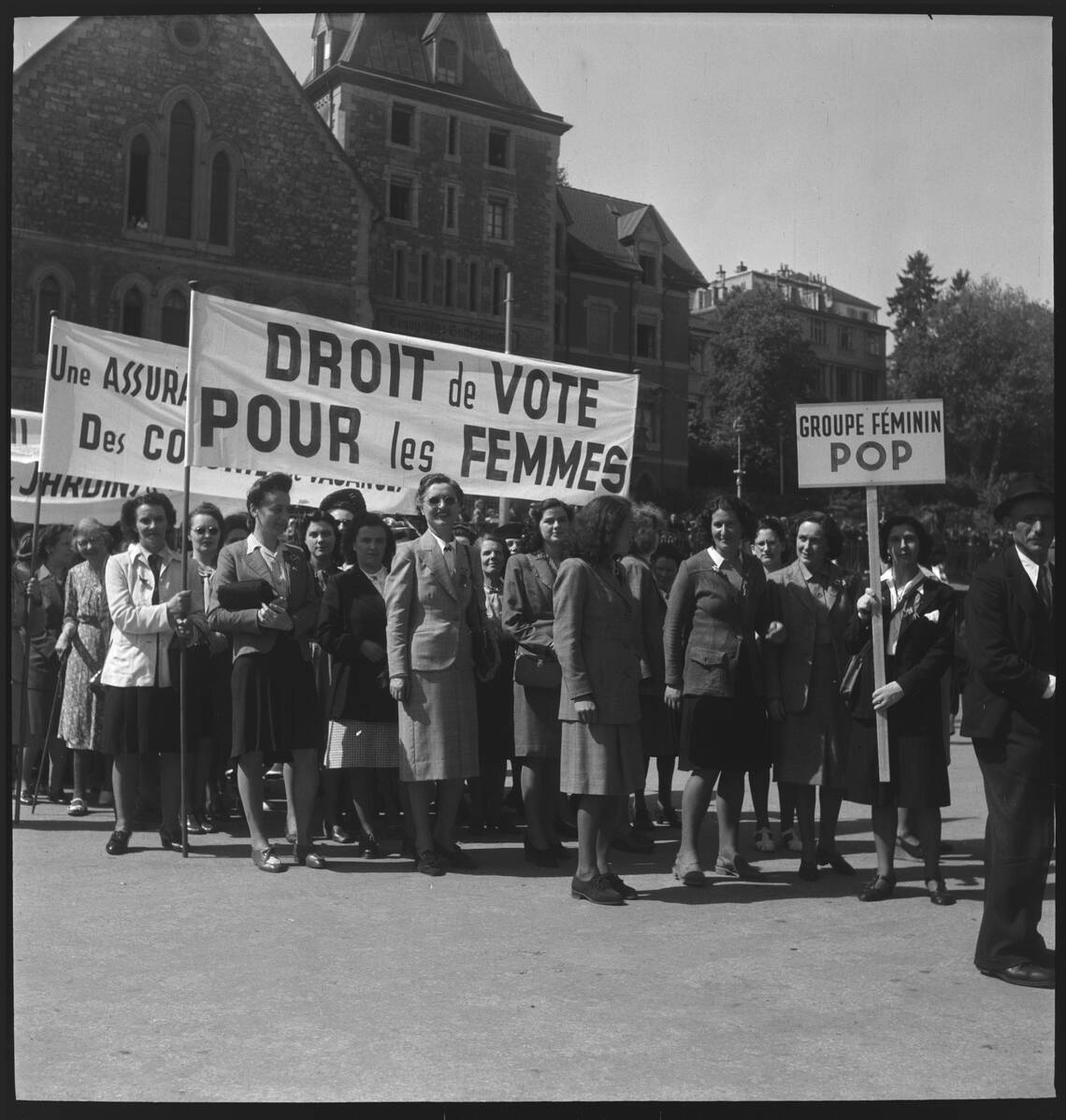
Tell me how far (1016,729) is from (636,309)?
50.1 metres

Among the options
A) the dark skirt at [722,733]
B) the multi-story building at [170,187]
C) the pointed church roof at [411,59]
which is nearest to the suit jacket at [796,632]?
the dark skirt at [722,733]

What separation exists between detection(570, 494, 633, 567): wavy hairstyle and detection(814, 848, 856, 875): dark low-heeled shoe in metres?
2.19

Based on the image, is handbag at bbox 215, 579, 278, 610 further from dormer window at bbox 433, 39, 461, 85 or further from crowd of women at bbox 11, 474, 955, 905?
dormer window at bbox 433, 39, 461, 85

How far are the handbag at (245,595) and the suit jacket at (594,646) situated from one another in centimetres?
171

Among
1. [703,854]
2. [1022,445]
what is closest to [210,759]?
[703,854]

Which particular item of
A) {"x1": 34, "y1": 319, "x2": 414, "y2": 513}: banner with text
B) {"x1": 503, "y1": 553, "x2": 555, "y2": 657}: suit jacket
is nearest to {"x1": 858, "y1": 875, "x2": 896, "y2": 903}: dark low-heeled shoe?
{"x1": 503, "y1": 553, "x2": 555, "y2": 657}: suit jacket

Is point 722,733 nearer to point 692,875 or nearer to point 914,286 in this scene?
point 692,875

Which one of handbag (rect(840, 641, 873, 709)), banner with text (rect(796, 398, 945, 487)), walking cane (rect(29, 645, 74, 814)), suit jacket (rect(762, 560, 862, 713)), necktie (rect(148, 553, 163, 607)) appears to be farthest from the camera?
walking cane (rect(29, 645, 74, 814))

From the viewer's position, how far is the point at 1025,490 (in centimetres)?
554

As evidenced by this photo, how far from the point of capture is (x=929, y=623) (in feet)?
22.7

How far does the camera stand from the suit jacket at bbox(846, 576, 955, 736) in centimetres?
681

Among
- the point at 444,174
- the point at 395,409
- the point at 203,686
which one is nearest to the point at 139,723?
the point at 203,686

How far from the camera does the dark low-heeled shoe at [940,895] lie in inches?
260

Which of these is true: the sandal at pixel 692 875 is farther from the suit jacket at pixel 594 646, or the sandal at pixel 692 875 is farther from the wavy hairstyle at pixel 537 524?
the wavy hairstyle at pixel 537 524
